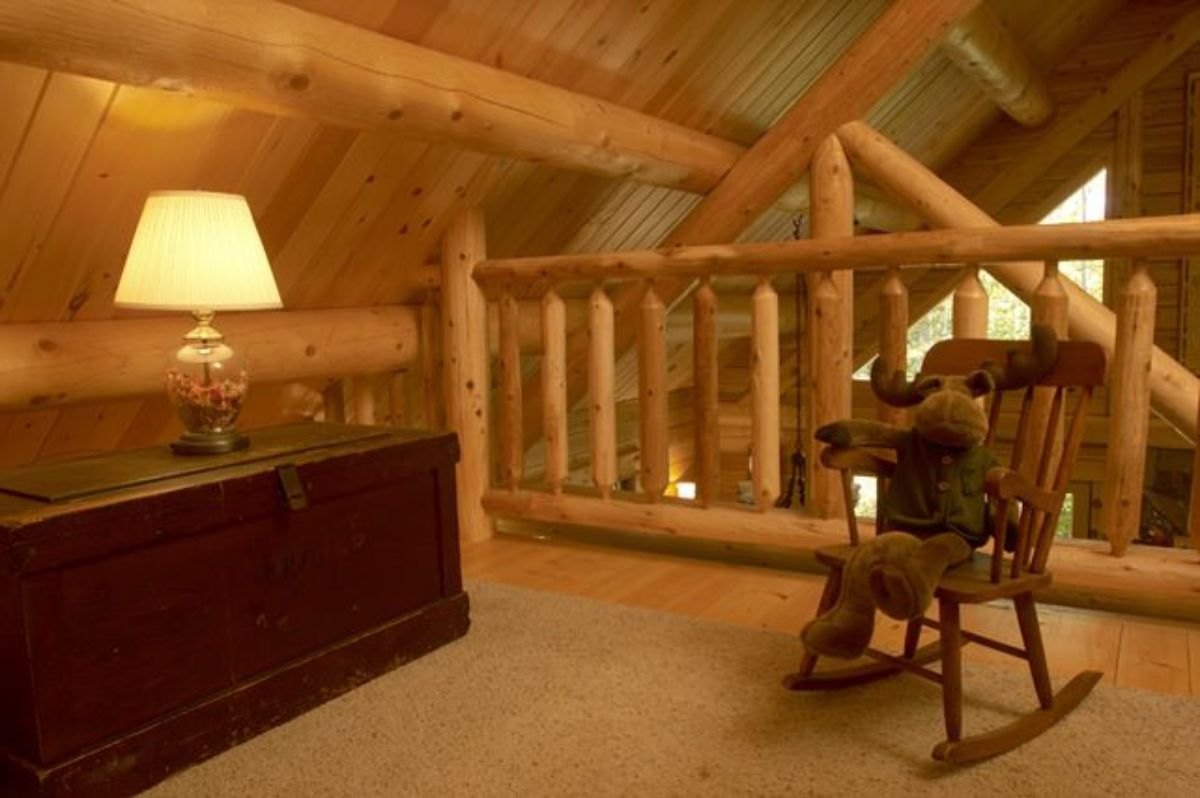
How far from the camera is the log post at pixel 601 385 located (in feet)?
9.96

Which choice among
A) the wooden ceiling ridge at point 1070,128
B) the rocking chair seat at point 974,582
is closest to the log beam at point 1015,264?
the rocking chair seat at point 974,582

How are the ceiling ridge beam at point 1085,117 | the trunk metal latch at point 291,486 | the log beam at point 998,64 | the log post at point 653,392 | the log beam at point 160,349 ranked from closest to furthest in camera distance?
the trunk metal latch at point 291,486 < the log beam at point 160,349 < the log post at point 653,392 < the log beam at point 998,64 < the ceiling ridge beam at point 1085,117

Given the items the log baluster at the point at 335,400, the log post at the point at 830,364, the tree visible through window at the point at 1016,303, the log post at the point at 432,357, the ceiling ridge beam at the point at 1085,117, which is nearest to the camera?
the log post at the point at 830,364

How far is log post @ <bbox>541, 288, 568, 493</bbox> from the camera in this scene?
123 inches

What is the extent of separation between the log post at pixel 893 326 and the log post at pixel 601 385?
2.87ft

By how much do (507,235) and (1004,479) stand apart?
2.43 m

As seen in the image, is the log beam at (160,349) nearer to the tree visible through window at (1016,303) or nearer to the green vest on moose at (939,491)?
the green vest on moose at (939,491)

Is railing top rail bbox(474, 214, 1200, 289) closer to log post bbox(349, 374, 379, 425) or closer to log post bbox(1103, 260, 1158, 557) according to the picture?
log post bbox(1103, 260, 1158, 557)

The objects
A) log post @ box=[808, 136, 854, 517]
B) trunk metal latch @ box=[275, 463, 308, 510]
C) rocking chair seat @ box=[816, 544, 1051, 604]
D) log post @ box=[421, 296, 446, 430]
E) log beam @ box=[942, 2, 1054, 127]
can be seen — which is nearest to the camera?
rocking chair seat @ box=[816, 544, 1051, 604]

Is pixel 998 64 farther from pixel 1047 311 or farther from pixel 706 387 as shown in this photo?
pixel 706 387

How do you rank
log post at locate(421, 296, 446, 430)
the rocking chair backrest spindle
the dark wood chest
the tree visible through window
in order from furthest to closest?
the tree visible through window
log post at locate(421, 296, 446, 430)
the rocking chair backrest spindle
the dark wood chest

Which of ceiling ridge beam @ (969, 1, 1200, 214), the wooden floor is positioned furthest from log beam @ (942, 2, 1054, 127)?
the wooden floor

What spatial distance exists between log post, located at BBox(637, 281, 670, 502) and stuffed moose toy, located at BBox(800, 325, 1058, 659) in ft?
3.47

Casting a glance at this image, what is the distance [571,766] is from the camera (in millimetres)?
1687
